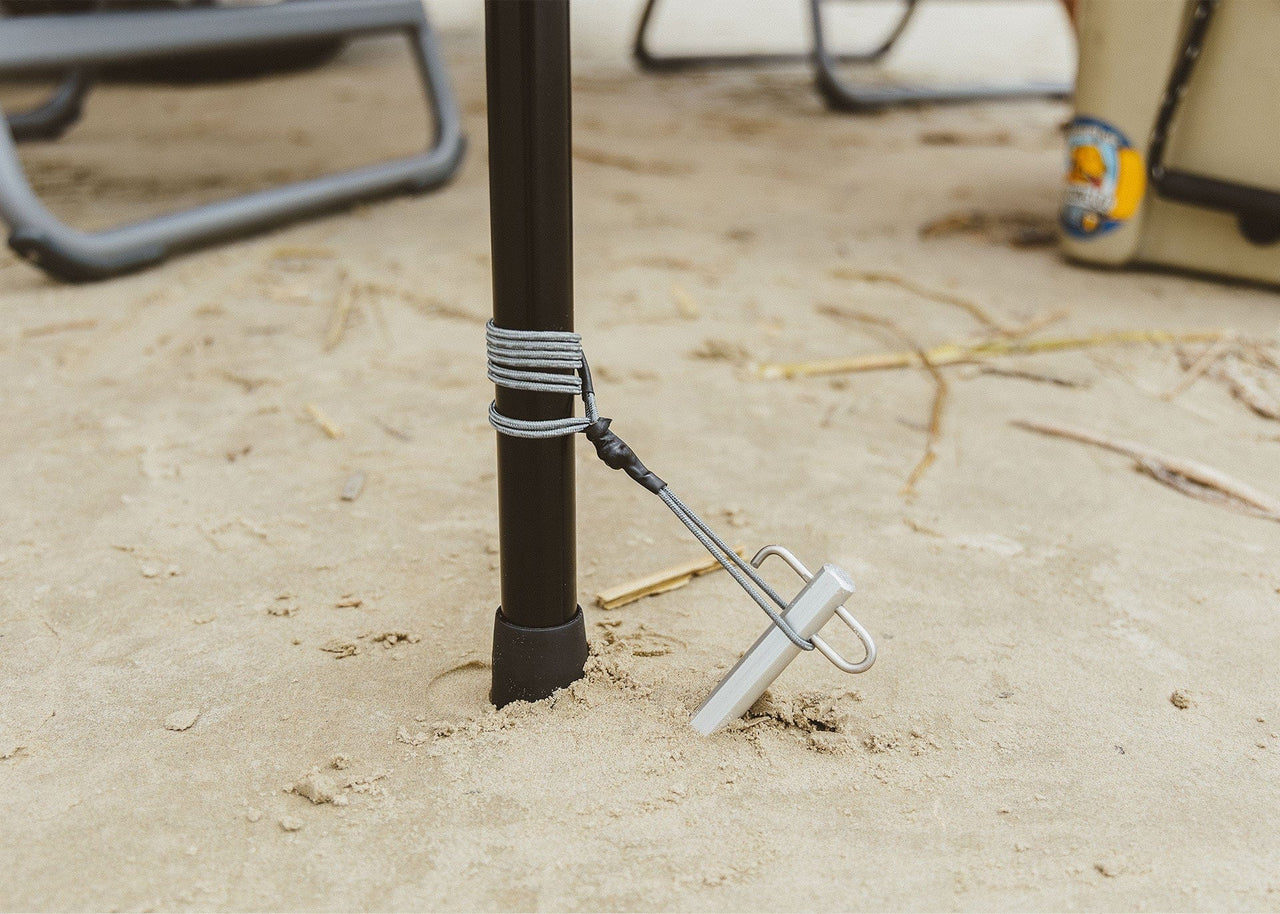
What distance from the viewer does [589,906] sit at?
2.65 ft

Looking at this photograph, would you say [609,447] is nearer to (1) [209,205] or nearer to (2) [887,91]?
(1) [209,205]

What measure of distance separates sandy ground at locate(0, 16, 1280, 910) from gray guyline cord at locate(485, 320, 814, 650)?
0.62 feet

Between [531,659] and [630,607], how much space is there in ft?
0.72

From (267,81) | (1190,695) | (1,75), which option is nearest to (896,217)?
(1190,695)

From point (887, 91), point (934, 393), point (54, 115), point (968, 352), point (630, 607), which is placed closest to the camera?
point (630, 607)

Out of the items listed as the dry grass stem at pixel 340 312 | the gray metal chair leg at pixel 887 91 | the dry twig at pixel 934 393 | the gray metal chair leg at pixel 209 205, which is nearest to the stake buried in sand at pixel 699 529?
the dry twig at pixel 934 393

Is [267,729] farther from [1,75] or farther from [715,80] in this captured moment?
[715,80]

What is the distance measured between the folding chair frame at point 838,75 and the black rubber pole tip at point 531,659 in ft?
10.3

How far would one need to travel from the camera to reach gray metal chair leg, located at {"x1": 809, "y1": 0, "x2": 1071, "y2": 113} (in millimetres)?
3719

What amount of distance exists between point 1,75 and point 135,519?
133 cm

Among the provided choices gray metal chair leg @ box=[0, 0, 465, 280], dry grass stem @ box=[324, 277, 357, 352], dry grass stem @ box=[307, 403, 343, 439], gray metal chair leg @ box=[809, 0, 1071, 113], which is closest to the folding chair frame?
gray metal chair leg @ box=[809, 0, 1071, 113]

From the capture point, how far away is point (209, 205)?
2283mm

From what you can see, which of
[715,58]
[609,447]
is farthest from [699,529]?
[715,58]

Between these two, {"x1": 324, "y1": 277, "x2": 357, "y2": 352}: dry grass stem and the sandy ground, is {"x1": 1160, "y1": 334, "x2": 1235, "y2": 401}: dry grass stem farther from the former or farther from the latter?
{"x1": 324, "y1": 277, "x2": 357, "y2": 352}: dry grass stem
